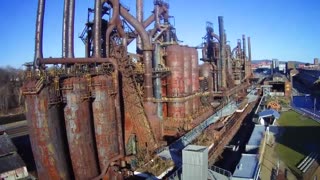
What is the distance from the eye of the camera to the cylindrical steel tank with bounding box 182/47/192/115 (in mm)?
27797

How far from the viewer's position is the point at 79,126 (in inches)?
628

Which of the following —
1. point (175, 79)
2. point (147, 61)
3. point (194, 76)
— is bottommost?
point (175, 79)

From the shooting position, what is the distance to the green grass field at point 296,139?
2202 cm

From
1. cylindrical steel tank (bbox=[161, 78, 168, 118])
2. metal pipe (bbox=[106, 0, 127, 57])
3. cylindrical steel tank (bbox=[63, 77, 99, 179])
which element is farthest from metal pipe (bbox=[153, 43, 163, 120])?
cylindrical steel tank (bbox=[63, 77, 99, 179])

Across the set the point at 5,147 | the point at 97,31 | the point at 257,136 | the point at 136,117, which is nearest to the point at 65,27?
the point at 97,31

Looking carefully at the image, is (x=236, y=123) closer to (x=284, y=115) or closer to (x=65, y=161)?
(x=284, y=115)

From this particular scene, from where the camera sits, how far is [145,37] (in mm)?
23172

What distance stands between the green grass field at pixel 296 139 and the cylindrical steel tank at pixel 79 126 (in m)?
13.1

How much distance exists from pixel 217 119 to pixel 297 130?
291 inches

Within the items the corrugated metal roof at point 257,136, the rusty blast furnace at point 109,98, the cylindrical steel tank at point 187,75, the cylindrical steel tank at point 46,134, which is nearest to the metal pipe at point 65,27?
the rusty blast furnace at point 109,98

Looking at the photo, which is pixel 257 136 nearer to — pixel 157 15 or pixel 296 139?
pixel 296 139

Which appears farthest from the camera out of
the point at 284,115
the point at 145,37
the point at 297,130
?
the point at 284,115

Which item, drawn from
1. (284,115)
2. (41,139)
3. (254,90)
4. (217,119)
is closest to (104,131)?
(41,139)

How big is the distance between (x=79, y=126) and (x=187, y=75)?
14479 mm
